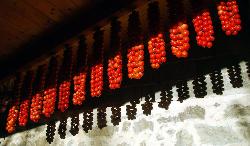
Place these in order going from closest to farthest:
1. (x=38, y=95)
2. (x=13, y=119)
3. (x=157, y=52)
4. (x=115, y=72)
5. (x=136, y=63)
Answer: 1. (x=157, y=52)
2. (x=136, y=63)
3. (x=115, y=72)
4. (x=38, y=95)
5. (x=13, y=119)

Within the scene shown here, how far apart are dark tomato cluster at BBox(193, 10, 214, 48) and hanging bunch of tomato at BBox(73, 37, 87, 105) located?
94.4 inches

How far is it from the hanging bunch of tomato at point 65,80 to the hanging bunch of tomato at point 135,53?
1.59m

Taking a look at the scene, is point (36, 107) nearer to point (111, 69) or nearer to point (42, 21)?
point (42, 21)

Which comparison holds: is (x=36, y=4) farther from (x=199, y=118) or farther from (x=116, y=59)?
(x=199, y=118)

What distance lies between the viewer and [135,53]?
475cm

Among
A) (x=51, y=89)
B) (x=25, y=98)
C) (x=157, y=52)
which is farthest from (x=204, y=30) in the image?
(x=25, y=98)

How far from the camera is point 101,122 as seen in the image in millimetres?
6250

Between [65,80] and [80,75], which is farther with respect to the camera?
[65,80]

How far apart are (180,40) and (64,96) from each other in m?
2.80

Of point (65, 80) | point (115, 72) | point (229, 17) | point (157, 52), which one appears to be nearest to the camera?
point (229, 17)

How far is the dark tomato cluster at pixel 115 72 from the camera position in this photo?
16.2ft

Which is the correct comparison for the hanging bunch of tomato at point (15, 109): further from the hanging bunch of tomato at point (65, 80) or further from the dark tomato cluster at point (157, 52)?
the dark tomato cluster at point (157, 52)

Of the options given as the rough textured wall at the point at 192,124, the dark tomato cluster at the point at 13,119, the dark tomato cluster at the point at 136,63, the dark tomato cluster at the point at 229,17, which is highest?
the dark tomato cluster at the point at 229,17

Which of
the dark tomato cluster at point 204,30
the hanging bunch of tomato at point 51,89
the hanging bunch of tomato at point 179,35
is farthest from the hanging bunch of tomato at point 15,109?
the dark tomato cluster at point 204,30
